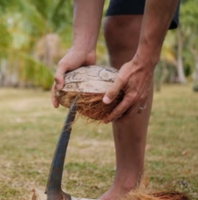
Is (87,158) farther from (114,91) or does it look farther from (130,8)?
(114,91)

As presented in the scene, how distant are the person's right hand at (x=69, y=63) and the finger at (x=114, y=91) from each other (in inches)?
7.5

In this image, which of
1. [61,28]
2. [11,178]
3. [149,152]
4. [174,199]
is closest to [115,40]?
[174,199]

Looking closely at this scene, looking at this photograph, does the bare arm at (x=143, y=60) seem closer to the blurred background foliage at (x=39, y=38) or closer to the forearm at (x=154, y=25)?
the forearm at (x=154, y=25)

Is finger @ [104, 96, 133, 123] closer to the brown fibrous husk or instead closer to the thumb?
the brown fibrous husk

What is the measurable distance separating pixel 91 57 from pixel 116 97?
1.09 ft

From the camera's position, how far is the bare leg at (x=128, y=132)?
1.56m

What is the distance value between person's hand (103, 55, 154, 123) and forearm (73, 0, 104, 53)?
0.34 meters

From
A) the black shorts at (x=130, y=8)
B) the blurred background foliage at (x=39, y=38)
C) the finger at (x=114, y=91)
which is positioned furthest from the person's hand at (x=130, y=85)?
the blurred background foliage at (x=39, y=38)

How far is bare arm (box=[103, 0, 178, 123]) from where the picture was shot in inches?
45.3

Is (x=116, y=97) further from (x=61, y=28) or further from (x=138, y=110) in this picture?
(x=61, y=28)

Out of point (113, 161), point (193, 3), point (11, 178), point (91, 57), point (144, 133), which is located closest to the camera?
point (91, 57)

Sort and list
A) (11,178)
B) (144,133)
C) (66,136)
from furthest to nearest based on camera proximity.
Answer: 1. (11,178)
2. (144,133)
3. (66,136)

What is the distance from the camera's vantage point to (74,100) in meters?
1.23

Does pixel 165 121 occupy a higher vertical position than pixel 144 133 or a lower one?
lower
